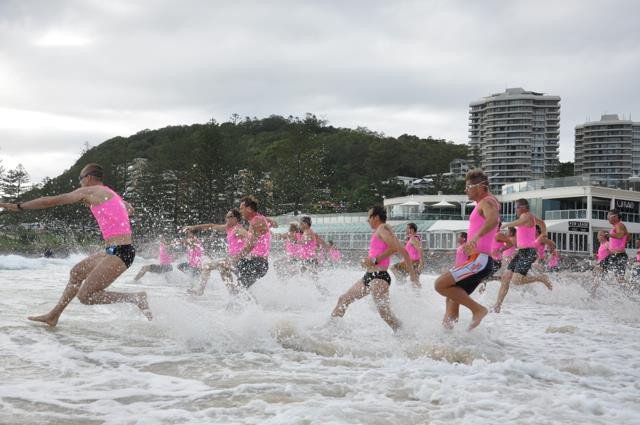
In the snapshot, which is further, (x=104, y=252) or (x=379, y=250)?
(x=379, y=250)

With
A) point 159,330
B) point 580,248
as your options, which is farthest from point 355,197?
point 159,330

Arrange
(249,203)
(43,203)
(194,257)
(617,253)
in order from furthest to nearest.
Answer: (194,257) < (617,253) < (249,203) < (43,203)

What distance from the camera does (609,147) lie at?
12356 cm

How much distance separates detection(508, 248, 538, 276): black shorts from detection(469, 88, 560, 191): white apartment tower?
114244 mm

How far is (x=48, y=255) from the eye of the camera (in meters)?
32.3

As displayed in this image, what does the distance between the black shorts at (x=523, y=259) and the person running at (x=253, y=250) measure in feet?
13.7

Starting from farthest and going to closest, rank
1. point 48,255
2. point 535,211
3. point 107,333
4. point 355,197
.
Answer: point 355,197, point 535,211, point 48,255, point 107,333

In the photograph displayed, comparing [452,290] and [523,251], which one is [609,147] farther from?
[452,290]

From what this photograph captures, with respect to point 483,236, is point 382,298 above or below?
below

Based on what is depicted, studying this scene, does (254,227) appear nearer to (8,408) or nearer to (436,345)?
(436,345)

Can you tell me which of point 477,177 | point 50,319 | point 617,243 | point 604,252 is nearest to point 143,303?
point 50,319

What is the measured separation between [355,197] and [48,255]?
45.1m

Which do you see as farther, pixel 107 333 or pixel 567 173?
pixel 567 173

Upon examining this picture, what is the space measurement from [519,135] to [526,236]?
120771mm
